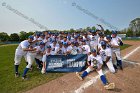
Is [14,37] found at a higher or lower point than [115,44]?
lower

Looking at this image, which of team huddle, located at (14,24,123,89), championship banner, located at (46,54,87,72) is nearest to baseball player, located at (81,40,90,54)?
team huddle, located at (14,24,123,89)

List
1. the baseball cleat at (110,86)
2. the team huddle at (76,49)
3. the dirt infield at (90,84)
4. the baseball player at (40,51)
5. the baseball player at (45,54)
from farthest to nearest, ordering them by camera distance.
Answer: the baseball player at (40,51) → the baseball player at (45,54) → the team huddle at (76,49) → the dirt infield at (90,84) → the baseball cleat at (110,86)

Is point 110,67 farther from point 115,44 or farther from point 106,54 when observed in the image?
point 115,44

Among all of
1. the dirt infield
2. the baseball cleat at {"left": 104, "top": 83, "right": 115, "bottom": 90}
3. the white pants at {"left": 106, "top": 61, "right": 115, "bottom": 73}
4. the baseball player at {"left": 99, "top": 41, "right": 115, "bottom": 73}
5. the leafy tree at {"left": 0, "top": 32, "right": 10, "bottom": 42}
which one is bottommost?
the leafy tree at {"left": 0, "top": 32, "right": 10, "bottom": 42}

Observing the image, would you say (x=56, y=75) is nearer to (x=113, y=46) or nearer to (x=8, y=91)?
(x=8, y=91)

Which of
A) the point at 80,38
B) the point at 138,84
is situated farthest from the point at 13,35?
the point at 138,84

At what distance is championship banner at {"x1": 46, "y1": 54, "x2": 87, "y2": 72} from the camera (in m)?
10.2

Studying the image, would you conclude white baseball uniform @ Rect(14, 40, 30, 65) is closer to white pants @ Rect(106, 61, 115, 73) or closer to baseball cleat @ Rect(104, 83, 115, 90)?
white pants @ Rect(106, 61, 115, 73)

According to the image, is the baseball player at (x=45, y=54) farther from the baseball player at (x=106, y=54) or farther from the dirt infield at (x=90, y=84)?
the baseball player at (x=106, y=54)

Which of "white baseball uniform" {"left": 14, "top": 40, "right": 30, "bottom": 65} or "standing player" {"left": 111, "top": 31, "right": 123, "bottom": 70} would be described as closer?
"white baseball uniform" {"left": 14, "top": 40, "right": 30, "bottom": 65}

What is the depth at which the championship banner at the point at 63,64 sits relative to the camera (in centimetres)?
1021

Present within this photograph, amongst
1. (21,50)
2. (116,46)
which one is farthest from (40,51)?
(116,46)

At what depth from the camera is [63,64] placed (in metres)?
10.2

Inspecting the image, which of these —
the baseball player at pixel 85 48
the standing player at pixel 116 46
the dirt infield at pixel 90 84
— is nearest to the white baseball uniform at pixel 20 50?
the dirt infield at pixel 90 84
